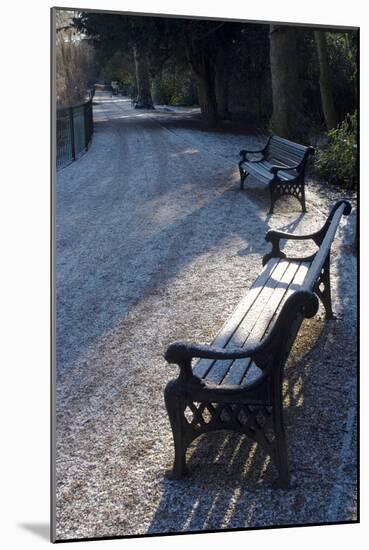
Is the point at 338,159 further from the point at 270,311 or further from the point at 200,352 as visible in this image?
the point at 200,352

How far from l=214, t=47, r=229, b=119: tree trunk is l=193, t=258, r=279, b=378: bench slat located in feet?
2.99

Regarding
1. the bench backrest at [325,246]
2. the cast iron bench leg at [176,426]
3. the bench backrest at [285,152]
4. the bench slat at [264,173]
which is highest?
the bench backrest at [285,152]

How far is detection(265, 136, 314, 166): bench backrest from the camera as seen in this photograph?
4.83 m

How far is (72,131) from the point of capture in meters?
3.69

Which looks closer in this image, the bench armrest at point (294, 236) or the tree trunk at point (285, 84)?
the tree trunk at point (285, 84)

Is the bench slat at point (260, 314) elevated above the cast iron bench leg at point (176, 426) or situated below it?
above

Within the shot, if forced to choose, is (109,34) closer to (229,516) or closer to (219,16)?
(219,16)

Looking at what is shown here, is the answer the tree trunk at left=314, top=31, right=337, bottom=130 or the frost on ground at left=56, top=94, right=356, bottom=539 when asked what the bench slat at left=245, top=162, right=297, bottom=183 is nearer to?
the frost on ground at left=56, top=94, right=356, bottom=539

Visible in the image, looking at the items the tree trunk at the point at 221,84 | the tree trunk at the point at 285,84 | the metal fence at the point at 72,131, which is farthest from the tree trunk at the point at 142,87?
the tree trunk at the point at 285,84

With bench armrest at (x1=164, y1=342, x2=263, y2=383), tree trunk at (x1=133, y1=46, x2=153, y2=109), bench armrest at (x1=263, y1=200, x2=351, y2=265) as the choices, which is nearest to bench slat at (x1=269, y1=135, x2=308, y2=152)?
bench armrest at (x1=263, y1=200, x2=351, y2=265)

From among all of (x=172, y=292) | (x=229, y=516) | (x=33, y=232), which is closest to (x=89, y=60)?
(x=33, y=232)

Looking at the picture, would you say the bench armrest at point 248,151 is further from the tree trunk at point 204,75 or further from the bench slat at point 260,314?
the bench slat at point 260,314

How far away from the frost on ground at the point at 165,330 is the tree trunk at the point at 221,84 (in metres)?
0.16

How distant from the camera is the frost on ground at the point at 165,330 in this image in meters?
3.32
